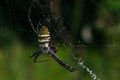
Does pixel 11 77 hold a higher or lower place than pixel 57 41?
lower

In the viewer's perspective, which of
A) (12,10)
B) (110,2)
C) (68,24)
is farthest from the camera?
(110,2)

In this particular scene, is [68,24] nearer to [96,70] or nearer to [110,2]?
[96,70]

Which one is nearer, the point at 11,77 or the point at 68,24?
the point at 68,24

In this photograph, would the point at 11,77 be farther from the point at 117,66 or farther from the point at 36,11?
the point at 36,11

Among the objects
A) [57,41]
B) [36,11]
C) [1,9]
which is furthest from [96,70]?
[1,9]

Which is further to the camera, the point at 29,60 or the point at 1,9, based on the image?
the point at 29,60

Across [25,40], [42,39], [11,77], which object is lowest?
[11,77]

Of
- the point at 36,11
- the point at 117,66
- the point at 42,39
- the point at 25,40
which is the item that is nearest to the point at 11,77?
the point at 25,40

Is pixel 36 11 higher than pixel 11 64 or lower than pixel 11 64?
higher

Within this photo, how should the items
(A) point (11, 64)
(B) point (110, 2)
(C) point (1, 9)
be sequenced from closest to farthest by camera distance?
1. (C) point (1, 9)
2. (B) point (110, 2)
3. (A) point (11, 64)
